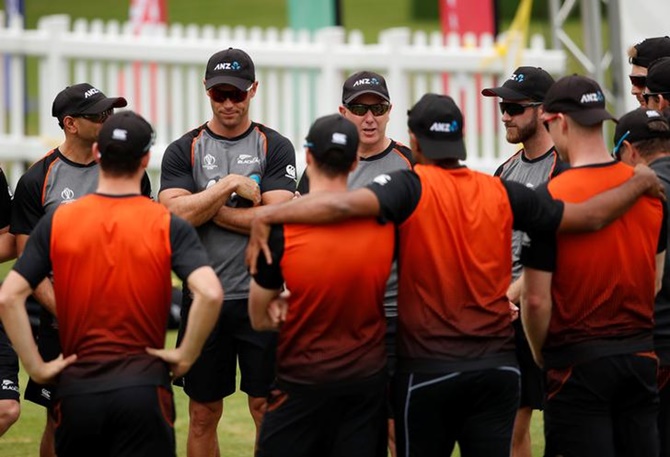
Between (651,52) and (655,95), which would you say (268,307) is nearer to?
(655,95)

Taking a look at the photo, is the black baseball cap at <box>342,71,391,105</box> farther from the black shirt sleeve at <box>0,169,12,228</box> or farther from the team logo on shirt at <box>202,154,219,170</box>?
the black shirt sleeve at <box>0,169,12,228</box>

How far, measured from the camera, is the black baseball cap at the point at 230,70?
7497 mm

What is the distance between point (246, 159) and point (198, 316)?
198cm

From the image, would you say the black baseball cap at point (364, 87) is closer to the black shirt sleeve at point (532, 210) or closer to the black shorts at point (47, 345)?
the black shirt sleeve at point (532, 210)

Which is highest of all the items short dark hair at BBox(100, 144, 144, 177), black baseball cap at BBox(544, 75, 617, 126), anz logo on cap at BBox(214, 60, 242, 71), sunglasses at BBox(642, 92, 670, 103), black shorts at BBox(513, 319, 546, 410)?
A: anz logo on cap at BBox(214, 60, 242, 71)

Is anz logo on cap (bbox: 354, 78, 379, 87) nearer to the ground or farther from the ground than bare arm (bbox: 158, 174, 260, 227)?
farther from the ground

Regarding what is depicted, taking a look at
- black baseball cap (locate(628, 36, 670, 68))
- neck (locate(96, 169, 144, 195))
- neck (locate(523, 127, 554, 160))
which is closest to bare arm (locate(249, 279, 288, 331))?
neck (locate(96, 169, 144, 195))

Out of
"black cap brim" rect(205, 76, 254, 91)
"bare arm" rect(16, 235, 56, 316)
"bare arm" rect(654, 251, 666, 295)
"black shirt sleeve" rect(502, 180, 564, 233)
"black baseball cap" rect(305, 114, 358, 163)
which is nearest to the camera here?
"black baseball cap" rect(305, 114, 358, 163)

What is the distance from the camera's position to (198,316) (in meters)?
5.73

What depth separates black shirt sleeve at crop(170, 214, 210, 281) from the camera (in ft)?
18.8

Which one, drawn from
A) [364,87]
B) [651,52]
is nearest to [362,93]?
[364,87]

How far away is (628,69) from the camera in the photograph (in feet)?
45.9

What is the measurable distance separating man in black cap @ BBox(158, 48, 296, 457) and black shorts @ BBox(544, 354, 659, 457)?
191 cm

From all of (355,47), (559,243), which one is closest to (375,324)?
(559,243)
